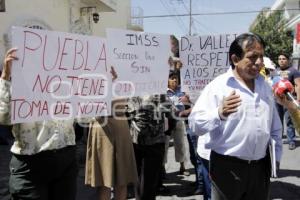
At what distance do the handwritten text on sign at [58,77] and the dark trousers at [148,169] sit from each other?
1240 millimetres

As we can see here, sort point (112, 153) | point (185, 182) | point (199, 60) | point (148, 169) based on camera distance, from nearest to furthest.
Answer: point (112, 153)
point (148, 169)
point (199, 60)
point (185, 182)

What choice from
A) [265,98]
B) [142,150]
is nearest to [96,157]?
[142,150]

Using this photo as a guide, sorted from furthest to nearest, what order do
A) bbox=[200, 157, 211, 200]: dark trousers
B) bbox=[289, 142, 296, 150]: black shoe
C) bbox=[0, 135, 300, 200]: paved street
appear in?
bbox=[289, 142, 296, 150]: black shoe, bbox=[0, 135, 300, 200]: paved street, bbox=[200, 157, 211, 200]: dark trousers

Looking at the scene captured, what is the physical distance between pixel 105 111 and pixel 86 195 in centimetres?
250

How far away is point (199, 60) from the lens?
5.44 meters

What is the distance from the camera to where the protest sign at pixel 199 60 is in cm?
541

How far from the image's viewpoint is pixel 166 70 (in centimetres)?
476

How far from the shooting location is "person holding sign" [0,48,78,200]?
10.3ft

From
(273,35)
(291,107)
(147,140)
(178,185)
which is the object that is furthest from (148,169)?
(273,35)

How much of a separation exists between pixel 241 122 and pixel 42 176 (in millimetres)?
1424

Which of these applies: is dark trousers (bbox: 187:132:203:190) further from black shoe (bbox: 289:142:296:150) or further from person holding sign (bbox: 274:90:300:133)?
black shoe (bbox: 289:142:296:150)

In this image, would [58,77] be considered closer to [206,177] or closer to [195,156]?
[206,177]

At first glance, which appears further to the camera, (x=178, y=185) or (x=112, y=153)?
(x=178, y=185)

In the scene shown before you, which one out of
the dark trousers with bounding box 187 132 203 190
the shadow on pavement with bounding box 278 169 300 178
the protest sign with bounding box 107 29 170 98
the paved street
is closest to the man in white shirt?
the protest sign with bounding box 107 29 170 98
